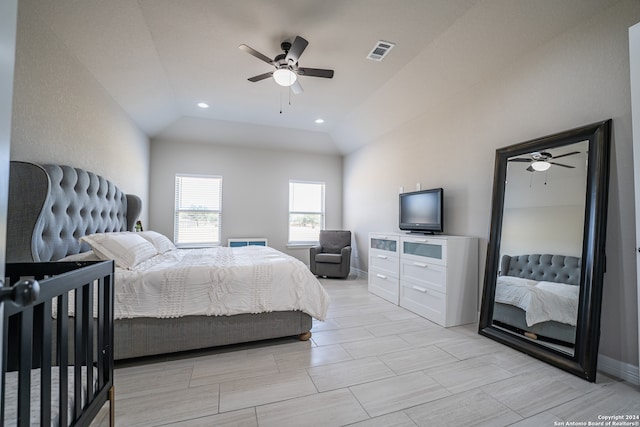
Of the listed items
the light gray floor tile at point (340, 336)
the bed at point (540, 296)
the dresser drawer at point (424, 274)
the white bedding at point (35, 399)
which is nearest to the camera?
the white bedding at point (35, 399)

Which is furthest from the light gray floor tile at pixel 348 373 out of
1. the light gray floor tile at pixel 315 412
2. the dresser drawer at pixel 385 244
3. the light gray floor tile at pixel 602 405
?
the dresser drawer at pixel 385 244

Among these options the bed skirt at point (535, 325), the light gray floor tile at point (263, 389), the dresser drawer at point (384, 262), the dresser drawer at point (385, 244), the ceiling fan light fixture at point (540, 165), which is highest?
the ceiling fan light fixture at point (540, 165)

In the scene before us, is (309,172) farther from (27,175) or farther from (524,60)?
(27,175)

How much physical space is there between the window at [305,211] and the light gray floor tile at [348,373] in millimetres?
3923

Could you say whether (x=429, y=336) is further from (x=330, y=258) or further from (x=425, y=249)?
(x=330, y=258)

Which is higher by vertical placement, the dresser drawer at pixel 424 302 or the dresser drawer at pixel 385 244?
the dresser drawer at pixel 385 244

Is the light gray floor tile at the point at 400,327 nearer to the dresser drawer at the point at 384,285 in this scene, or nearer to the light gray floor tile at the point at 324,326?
the light gray floor tile at the point at 324,326

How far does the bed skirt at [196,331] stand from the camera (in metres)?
1.96

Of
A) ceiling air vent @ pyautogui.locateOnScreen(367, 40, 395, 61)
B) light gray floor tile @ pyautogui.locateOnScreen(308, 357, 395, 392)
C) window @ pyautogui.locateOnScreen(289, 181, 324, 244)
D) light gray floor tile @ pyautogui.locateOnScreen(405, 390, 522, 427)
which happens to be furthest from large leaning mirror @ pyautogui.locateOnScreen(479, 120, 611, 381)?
window @ pyautogui.locateOnScreen(289, 181, 324, 244)

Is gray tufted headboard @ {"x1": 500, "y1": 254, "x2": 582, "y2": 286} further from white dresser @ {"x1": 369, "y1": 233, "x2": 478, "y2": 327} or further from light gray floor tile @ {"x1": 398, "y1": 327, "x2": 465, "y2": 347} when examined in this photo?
light gray floor tile @ {"x1": 398, "y1": 327, "x2": 465, "y2": 347}

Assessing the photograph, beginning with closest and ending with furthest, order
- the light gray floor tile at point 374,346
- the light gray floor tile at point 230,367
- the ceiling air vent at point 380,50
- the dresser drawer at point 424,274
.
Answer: the light gray floor tile at point 230,367 → the light gray floor tile at point 374,346 → the ceiling air vent at point 380,50 → the dresser drawer at point 424,274

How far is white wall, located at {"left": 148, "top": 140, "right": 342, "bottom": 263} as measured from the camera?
16.4ft

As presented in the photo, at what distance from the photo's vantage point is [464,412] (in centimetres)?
152

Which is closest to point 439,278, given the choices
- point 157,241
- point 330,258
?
point 330,258
